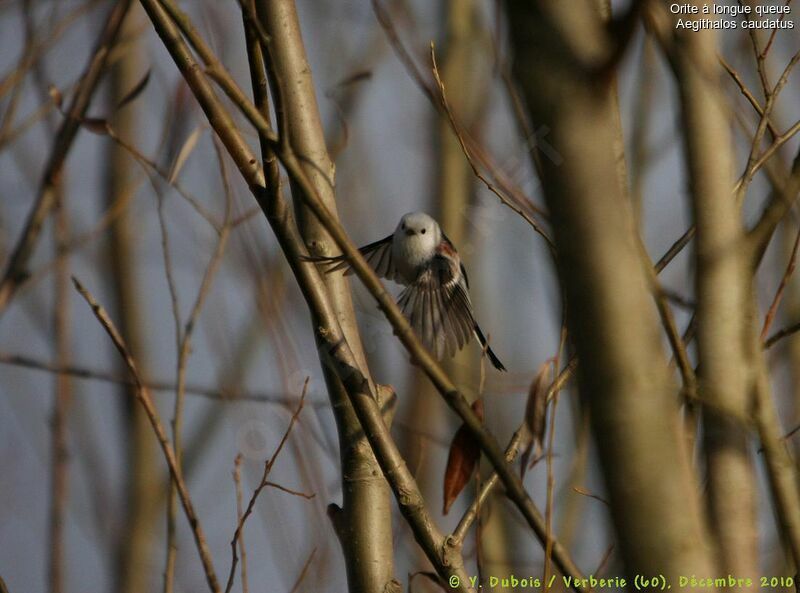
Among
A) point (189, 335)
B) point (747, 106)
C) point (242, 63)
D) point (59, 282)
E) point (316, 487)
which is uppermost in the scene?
point (242, 63)

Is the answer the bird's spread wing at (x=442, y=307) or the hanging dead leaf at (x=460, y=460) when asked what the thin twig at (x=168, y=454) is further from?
the bird's spread wing at (x=442, y=307)

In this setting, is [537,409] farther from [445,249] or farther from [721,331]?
[445,249]

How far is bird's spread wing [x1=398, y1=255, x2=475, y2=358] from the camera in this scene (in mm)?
1791

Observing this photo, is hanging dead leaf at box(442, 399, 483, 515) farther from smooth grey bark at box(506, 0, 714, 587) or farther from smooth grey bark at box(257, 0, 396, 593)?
smooth grey bark at box(506, 0, 714, 587)

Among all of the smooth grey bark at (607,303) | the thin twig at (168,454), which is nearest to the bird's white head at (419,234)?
the thin twig at (168,454)

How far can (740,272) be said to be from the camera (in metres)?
1.00

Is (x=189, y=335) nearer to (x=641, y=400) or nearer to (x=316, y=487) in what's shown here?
(x=316, y=487)

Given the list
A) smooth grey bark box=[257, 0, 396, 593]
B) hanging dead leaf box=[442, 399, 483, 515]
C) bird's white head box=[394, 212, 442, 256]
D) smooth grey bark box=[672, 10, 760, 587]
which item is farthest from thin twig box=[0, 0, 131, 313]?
smooth grey bark box=[672, 10, 760, 587]

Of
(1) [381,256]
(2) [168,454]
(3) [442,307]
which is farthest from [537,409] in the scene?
(1) [381,256]

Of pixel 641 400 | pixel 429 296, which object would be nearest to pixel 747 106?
pixel 429 296

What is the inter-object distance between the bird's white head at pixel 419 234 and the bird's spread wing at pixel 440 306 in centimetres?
4

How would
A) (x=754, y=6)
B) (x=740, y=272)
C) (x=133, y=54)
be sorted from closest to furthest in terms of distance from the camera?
(x=740, y=272)
(x=754, y=6)
(x=133, y=54)

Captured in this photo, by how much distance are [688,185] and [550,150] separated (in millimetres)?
442

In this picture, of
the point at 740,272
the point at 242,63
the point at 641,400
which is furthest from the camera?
the point at 242,63
